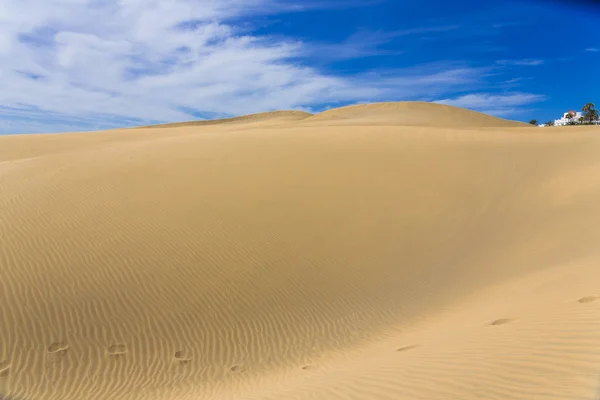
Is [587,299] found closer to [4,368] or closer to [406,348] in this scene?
[406,348]

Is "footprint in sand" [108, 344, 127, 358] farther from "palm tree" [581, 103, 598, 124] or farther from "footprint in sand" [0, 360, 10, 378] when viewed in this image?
"palm tree" [581, 103, 598, 124]

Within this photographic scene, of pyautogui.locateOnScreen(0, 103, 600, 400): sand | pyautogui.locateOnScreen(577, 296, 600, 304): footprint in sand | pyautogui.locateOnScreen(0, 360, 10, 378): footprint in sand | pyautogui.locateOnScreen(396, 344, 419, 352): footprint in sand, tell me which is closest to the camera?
pyautogui.locateOnScreen(0, 103, 600, 400): sand

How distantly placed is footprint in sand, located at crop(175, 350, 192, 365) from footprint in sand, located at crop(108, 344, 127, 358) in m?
0.76

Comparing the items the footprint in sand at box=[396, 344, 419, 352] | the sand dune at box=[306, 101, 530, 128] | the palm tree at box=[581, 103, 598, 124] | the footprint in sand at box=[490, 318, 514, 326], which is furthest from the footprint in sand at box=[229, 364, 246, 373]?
the palm tree at box=[581, 103, 598, 124]

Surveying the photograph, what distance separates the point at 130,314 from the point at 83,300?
0.83 m

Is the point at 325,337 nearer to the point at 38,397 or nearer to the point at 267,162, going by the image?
the point at 38,397

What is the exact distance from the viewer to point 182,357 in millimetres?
7199

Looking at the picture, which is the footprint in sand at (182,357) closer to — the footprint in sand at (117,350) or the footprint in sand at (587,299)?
the footprint in sand at (117,350)

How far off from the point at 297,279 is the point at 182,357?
111 inches

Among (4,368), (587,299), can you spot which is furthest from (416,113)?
(4,368)

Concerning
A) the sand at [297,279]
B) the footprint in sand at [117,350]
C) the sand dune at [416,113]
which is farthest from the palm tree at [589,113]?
the footprint in sand at [117,350]

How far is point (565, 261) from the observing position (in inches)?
372

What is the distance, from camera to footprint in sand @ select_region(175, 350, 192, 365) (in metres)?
7.11

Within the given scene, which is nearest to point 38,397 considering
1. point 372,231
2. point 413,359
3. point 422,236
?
point 413,359
